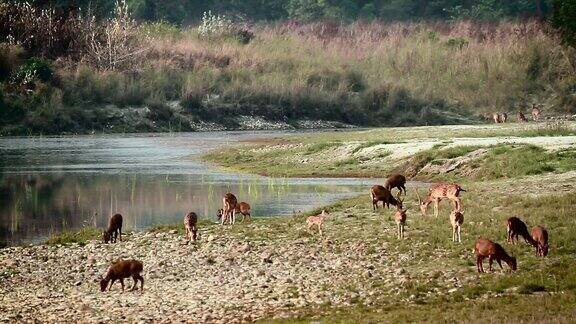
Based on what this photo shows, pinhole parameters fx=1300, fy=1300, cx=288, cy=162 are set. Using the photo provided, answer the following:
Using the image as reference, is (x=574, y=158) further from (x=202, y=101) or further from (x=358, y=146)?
(x=202, y=101)

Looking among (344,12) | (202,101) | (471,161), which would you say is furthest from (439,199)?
(344,12)

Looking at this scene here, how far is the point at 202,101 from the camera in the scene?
214ft

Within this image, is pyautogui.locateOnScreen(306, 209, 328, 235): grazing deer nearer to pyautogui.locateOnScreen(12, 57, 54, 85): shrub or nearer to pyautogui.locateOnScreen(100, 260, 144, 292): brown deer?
pyautogui.locateOnScreen(100, 260, 144, 292): brown deer

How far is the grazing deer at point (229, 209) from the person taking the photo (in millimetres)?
25234

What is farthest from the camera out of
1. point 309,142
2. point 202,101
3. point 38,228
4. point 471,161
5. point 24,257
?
point 202,101

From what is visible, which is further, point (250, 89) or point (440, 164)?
point (250, 89)

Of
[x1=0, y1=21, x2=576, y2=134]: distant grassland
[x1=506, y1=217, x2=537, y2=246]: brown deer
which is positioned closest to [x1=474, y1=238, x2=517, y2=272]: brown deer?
[x1=506, y1=217, x2=537, y2=246]: brown deer

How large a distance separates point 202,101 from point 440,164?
3163 centimetres

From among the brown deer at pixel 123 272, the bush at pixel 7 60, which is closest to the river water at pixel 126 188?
the brown deer at pixel 123 272

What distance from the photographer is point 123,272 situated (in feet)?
61.5

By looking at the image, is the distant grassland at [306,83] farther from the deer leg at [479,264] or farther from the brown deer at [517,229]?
the deer leg at [479,264]

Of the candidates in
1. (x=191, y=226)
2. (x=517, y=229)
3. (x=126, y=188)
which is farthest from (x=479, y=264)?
(x=126, y=188)

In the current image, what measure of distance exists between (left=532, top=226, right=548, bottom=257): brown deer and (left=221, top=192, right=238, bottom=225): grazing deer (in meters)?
7.45

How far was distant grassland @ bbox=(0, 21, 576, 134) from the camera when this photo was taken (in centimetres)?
6172
